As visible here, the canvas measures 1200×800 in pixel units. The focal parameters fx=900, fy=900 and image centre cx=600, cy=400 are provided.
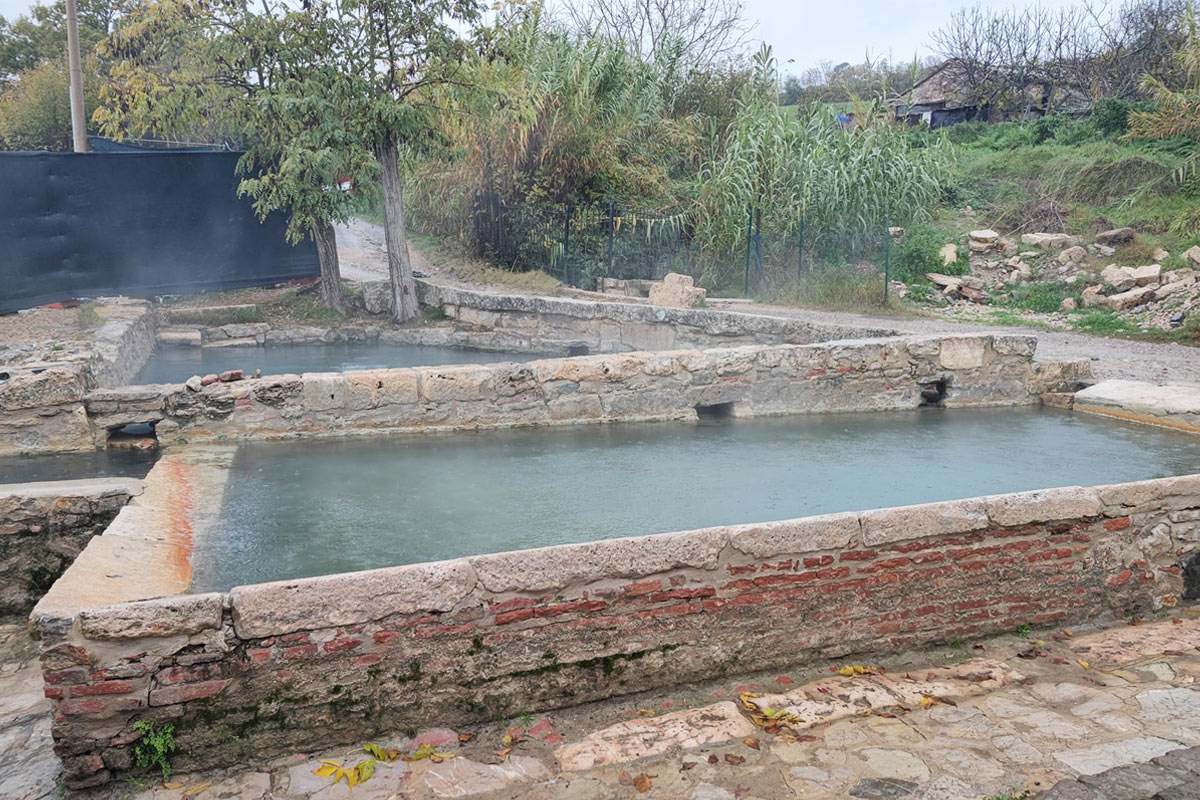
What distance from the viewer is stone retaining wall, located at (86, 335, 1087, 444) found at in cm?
627

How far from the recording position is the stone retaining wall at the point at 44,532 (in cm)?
452

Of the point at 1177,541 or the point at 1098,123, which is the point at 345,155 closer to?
the point at 1177,541

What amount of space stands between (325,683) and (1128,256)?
1395cm

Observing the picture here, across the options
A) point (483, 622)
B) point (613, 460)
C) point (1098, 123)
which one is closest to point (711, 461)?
point (613, 460)

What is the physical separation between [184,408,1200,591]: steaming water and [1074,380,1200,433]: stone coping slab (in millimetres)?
189

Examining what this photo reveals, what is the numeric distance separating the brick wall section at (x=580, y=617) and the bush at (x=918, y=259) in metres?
9.91

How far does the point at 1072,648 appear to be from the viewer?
3992 mm

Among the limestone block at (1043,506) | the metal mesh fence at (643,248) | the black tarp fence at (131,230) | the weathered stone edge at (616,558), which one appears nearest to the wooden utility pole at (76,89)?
the black tarp fence at (131,230)

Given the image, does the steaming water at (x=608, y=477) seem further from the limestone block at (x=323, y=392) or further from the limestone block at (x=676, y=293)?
the limestone block at (x=676, y=293)

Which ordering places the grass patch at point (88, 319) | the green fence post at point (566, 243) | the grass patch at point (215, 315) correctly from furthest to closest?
the green fence post at point (566, 243) < the grass patch at point (215, 315) < the grass patch at point (88, 319)

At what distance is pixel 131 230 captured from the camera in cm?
1181

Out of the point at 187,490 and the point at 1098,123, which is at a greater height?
the point at 1098,123

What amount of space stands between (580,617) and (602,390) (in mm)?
3632

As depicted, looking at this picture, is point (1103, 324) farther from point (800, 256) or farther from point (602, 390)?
point (602, 390)
